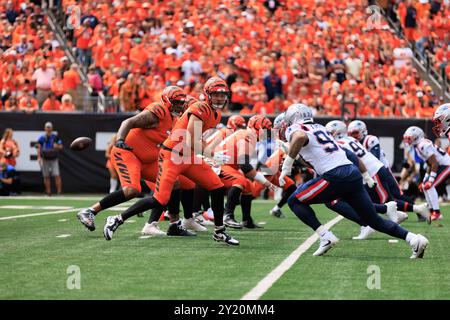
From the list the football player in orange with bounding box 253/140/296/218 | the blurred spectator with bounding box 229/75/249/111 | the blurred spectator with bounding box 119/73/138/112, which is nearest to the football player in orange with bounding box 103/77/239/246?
the football player in orange with bounding box 253/140/296/218

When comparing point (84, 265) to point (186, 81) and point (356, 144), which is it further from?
point (186, 81)

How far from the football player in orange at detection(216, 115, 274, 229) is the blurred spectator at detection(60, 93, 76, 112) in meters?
9.57

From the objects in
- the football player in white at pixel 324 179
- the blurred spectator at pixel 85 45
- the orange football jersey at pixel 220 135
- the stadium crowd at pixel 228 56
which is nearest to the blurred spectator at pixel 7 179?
the stadium crowd at pixel 228 56

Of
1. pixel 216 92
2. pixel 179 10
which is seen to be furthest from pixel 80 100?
pixel 216 92

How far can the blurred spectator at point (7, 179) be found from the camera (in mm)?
22578

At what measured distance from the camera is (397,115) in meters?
23.5

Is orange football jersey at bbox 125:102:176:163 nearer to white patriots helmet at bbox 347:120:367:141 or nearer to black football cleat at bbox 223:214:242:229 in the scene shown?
black football cleat at bbox 223:214:242:229

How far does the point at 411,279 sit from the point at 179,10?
61.6 ft

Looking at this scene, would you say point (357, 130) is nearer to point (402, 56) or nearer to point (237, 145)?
point (237, 145)

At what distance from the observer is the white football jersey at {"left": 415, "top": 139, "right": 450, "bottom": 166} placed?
50.9 ft

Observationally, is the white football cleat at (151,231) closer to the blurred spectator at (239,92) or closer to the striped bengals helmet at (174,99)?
the striped bengals helmet at (174,99)

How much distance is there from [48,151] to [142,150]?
11.1m

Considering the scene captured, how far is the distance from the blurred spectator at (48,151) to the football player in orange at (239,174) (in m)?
8.84

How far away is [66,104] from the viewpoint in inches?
931
